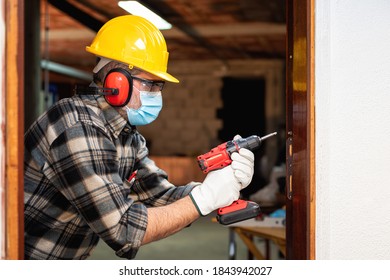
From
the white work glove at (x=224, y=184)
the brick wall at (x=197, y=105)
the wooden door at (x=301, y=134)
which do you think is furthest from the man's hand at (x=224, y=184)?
the brick wall at (x=197, y=105)

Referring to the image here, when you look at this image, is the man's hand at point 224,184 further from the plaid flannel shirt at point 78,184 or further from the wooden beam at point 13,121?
the wooden beam at point 13,121

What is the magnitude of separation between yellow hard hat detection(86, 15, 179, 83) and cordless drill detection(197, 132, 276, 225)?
0.33 m

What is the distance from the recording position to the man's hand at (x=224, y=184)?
202 centimetres

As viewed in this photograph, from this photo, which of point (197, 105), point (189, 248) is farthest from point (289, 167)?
point (197, 105)

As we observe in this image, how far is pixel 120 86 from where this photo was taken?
2.03m

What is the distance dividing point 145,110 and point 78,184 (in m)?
0.47

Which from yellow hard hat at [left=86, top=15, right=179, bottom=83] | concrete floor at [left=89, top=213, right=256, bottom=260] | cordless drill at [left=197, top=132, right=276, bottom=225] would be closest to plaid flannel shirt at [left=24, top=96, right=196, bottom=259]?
yellow hard hat at [left=86, top=15, right=179, bottom=83]

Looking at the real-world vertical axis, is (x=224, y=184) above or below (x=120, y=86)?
below
